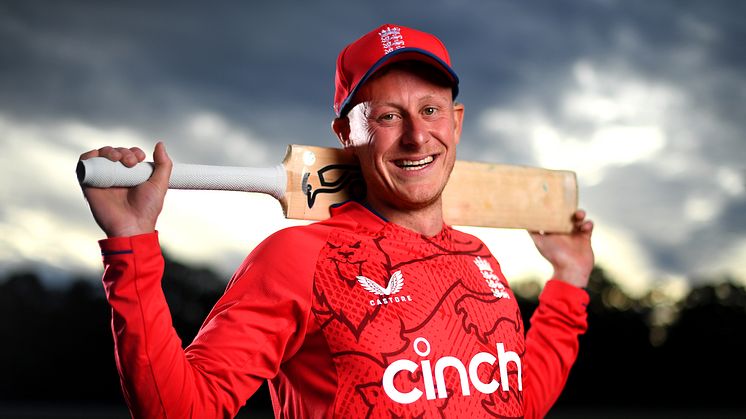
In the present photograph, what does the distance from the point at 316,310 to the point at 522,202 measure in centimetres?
136

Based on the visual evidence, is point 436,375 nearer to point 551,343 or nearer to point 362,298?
point 362,298

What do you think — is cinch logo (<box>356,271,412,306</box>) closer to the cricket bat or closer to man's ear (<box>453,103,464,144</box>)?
the cricket bat

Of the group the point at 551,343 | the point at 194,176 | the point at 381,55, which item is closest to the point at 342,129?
the point at 381,55

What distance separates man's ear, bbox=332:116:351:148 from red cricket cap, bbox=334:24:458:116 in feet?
0.10

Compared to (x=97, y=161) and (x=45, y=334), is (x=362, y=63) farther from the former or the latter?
(x=45, y=334)

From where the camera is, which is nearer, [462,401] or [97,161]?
[97,161]

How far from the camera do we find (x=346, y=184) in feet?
8.55

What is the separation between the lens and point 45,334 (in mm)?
23625

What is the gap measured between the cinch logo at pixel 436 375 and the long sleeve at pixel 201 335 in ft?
0.97

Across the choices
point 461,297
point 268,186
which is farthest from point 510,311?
point 268,186

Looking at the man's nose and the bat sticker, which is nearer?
the man's nose

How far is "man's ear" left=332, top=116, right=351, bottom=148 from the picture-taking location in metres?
2.53

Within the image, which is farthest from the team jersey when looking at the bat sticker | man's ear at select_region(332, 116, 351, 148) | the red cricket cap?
the red cricket cap

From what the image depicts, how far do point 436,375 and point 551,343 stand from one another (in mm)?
933
